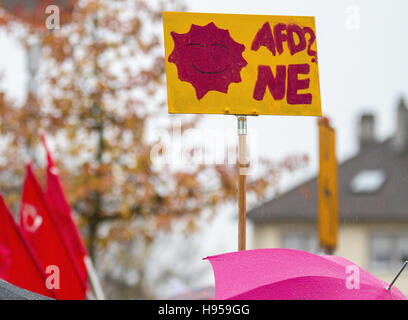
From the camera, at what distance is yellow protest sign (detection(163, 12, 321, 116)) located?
286 centimetres

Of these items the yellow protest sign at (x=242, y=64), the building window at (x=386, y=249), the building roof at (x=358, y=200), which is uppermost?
the yellow protest sign at (x=242, y=64)

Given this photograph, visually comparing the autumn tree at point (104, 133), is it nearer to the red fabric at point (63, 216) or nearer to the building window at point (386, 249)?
the red fabric at point (63, 216)

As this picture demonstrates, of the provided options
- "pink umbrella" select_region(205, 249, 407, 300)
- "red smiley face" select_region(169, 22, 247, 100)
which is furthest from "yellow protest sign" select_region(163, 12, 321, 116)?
"pink umbrella" select_region(205, 249, 407, 300)

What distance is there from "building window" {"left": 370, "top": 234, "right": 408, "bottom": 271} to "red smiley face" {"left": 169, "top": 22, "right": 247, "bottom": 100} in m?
23.5

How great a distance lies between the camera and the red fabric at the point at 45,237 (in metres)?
4.55

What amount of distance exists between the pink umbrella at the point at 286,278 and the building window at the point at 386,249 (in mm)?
23408

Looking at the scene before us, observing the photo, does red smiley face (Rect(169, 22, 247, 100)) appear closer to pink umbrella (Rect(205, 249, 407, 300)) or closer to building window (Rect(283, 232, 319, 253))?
pink umbrella (Rect(205, 249, 407, 300))

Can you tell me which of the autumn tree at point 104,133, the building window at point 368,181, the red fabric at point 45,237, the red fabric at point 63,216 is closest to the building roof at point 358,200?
the building window at point 368,181

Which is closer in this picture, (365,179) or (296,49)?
(296,49)

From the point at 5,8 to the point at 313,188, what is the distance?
1952cm
